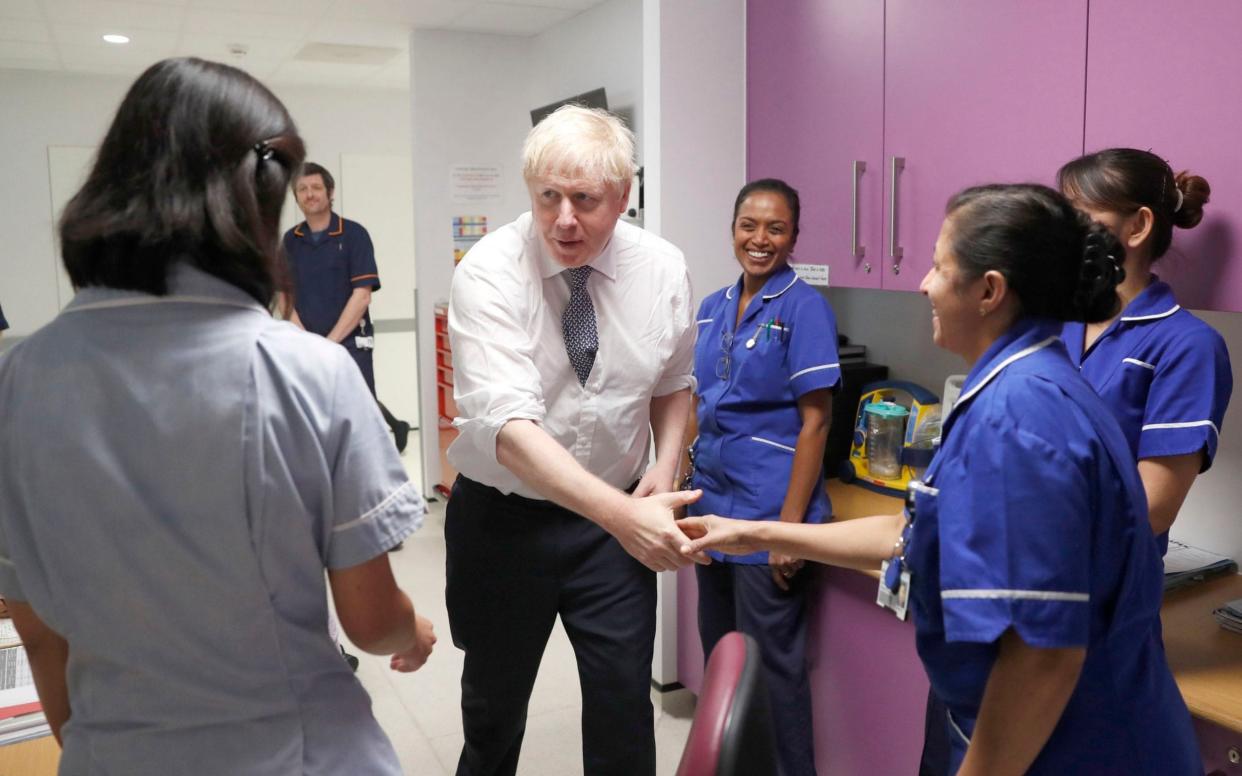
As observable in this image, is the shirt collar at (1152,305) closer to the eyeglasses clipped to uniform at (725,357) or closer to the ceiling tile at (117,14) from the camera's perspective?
the eyeglasses clipped to uniform at (725,357)

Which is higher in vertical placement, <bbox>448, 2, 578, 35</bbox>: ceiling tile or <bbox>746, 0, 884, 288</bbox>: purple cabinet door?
<bbox>448, 2, 578, 35</bbox>: ceiling tile

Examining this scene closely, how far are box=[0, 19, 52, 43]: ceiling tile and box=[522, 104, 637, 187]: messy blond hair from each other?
4.26 m

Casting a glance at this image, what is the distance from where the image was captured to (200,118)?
97 cm

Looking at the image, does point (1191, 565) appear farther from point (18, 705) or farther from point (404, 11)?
point (404, 11)

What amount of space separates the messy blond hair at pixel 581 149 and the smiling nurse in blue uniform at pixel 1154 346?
808 millimetres

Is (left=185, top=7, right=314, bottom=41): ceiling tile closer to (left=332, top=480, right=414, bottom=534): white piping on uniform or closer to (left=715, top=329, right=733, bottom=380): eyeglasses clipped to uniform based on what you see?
(left=715, top=329, right=733, bottom=380): eyeglasses clipped to uniform

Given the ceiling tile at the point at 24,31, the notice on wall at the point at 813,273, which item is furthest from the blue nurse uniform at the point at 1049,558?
the ceiling tile at the point at 24,31

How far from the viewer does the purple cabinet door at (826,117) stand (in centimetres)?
249

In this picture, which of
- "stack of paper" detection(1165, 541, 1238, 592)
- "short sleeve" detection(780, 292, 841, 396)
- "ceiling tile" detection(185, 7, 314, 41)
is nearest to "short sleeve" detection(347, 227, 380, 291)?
"ceiling tile" detection(185, 7, 314, 41)

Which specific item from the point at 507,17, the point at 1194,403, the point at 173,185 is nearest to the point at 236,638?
the point at 173,185

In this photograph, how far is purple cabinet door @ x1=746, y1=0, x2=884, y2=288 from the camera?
8.18 ft

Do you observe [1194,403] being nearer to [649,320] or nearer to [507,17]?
[649,320]

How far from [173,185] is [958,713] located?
1.21 metres

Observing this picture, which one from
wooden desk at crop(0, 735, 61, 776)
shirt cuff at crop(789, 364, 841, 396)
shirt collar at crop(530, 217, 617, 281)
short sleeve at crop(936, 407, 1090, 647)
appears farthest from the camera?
shirt cuff at crop(789, 364, 841, 396)
